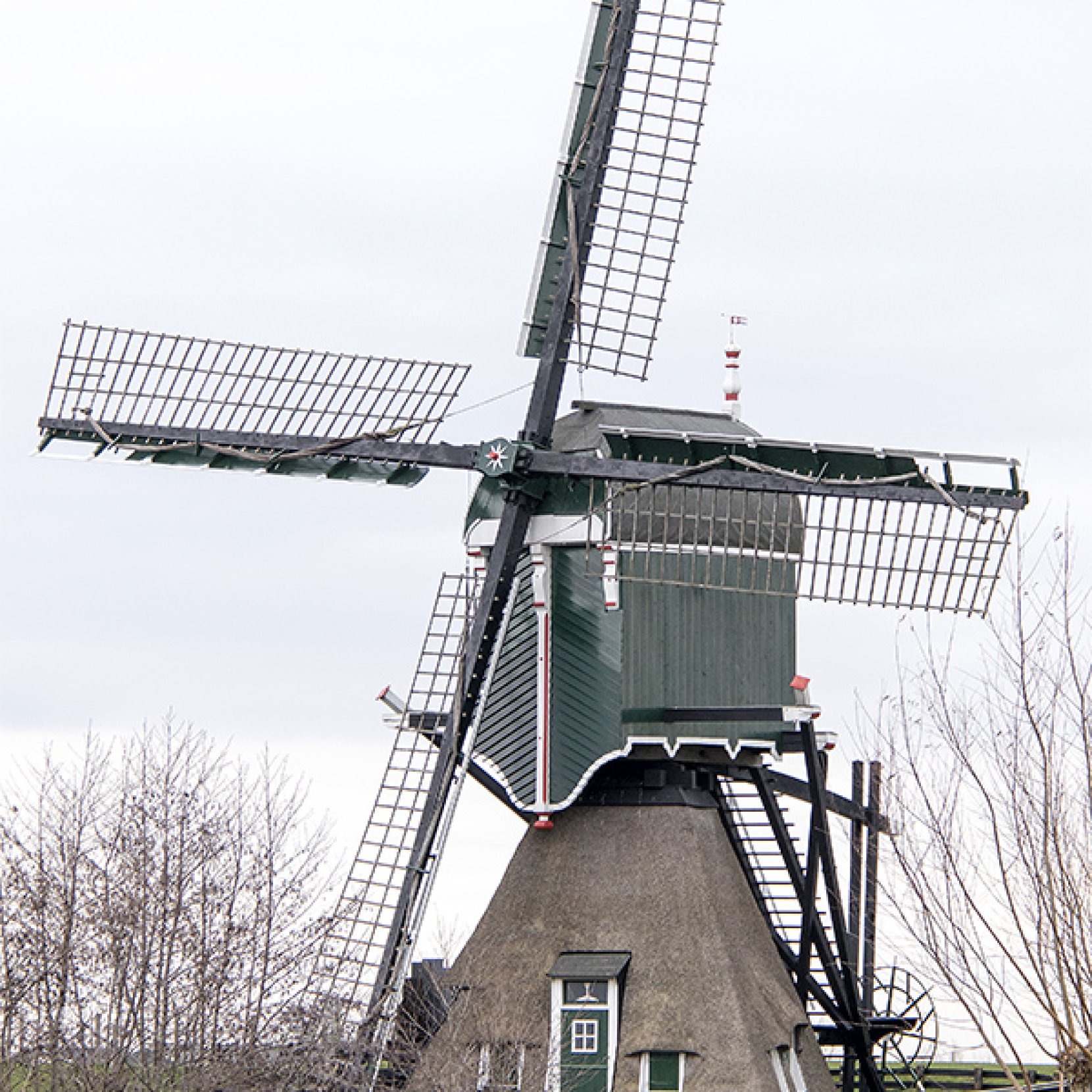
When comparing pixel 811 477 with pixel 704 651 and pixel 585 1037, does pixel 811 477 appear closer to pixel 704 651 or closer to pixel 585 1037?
pixel 704 651

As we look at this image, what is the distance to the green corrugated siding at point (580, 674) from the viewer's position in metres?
21.3

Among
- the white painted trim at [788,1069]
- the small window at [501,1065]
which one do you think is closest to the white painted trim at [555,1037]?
the small window at [501,1065]

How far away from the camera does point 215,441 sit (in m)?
22.8

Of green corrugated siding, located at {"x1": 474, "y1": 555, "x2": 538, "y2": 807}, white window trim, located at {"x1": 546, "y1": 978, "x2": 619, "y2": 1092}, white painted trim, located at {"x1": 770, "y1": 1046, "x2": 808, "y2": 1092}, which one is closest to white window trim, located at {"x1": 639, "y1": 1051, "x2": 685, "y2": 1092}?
white window trim, located at {"x1": 546, "y1": 978, "x2": 619, "y2": 1092}

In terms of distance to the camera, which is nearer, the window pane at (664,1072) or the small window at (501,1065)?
the window pane at (664,1072)

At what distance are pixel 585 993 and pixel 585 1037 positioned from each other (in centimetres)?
43

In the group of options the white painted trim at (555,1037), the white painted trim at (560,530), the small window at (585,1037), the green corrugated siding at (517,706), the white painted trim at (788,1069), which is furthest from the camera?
the green corrugated siding at (517,706)

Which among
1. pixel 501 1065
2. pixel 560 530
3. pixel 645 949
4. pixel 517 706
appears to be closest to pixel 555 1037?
pixel 501 1065

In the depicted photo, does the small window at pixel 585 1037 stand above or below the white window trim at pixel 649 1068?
above

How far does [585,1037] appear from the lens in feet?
68.8

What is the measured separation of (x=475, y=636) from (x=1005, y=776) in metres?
6.71

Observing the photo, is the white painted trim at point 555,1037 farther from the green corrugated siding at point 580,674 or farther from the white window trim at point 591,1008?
the green corrugated siding at point 580,674

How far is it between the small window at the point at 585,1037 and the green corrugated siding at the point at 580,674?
2.26 metres

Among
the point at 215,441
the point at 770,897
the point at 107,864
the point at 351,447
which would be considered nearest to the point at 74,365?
the point at 215,441
